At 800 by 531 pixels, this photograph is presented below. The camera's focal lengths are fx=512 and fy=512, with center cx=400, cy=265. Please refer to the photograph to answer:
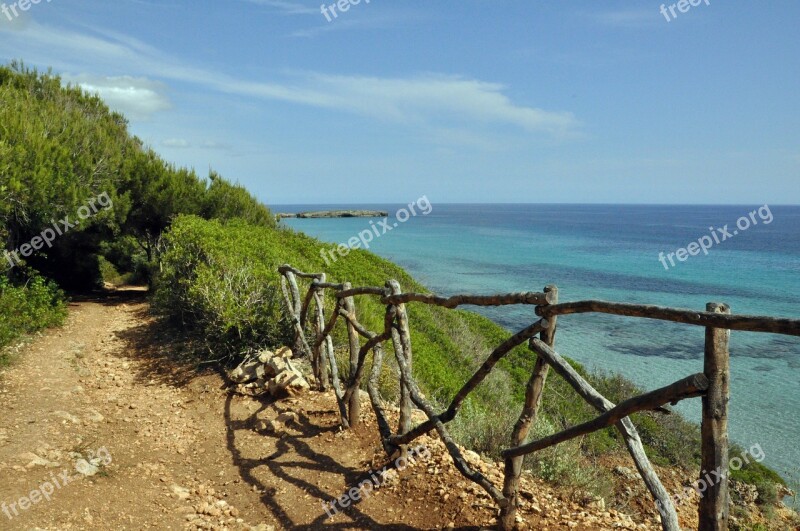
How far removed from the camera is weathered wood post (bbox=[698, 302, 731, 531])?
8.09 feet

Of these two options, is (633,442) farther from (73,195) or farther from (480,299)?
(73,195)

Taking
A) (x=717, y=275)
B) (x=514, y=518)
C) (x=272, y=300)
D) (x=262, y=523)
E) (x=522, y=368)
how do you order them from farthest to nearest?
(x=717, y=275) → (x=522, y=368) → (x=272, y=300) → (x=262, y=523) → (x=514, y=518)

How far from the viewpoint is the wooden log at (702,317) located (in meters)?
2.28

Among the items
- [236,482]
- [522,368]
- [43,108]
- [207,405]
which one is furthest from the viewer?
[522,368]

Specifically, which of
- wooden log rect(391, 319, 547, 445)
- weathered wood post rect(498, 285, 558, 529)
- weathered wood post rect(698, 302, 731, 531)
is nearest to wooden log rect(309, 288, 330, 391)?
wooden log rect(391, 319, 547, 445)

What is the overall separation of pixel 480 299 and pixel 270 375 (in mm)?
3804

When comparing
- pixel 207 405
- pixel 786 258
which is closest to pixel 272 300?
pixel 207 405

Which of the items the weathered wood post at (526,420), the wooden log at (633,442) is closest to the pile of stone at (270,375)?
the weathered wood post at (526,420)

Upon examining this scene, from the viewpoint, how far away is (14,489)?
433cm

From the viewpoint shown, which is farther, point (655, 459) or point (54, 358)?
point (655, 459)

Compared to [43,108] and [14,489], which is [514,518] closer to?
[14,489]

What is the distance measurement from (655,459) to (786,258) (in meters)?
55.0

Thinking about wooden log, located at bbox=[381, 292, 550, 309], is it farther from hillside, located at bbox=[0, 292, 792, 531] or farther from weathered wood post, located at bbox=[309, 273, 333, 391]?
weathered wood post, located at bbox=[309, 273, 333, 391]

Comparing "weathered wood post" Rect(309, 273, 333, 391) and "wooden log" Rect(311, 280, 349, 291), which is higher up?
"wooden log" Rect(311, 280, 349, 291)
